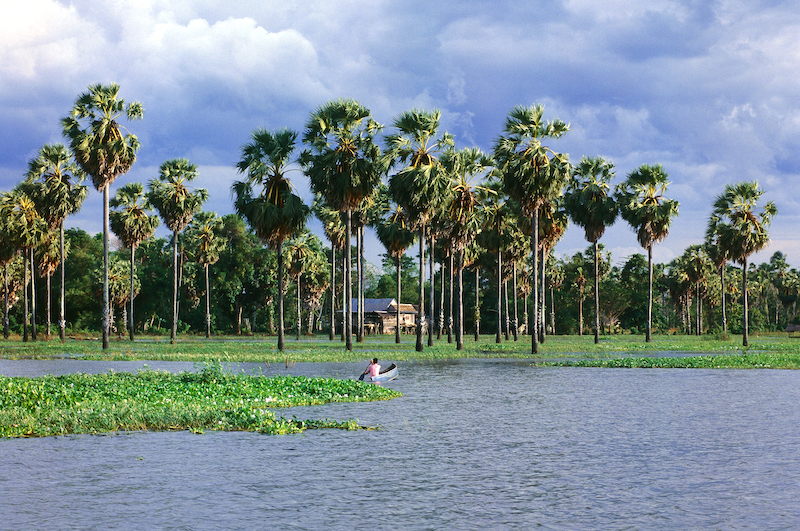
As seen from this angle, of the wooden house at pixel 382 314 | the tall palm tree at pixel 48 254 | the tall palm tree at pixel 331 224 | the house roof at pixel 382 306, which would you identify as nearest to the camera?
the tall palm tree at pixel 48 254

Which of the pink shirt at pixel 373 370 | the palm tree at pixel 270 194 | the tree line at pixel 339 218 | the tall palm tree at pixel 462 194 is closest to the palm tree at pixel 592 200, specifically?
the tree line at pixel 339 218

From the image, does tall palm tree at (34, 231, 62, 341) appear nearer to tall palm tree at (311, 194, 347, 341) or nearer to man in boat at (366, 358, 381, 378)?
tall palm tree at (311, 194, 347, 341)

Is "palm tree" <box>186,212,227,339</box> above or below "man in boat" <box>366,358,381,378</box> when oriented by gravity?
above

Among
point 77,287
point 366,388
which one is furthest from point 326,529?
point 77,287

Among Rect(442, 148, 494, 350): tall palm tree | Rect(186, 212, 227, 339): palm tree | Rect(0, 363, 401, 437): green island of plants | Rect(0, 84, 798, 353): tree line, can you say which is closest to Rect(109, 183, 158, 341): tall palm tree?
Rect(0, 84, 798, 353): tree line

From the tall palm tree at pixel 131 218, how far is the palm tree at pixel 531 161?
114ft

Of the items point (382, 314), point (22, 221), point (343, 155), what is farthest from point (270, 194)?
point (382, 314)

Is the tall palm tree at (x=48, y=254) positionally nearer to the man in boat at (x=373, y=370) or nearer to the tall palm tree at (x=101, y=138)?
the tall palm tree at (x=101, y=138)

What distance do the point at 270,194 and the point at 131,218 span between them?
81.1 feet

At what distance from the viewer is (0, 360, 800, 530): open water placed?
432 inches

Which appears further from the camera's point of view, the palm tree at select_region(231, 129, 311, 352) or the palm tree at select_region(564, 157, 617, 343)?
the palm tree at select_region(564, 157, 617, 343)

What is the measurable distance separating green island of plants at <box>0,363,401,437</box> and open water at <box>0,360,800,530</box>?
2.78ft

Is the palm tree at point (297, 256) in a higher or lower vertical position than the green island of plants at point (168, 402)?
higher

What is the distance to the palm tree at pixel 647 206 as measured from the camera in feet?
230
